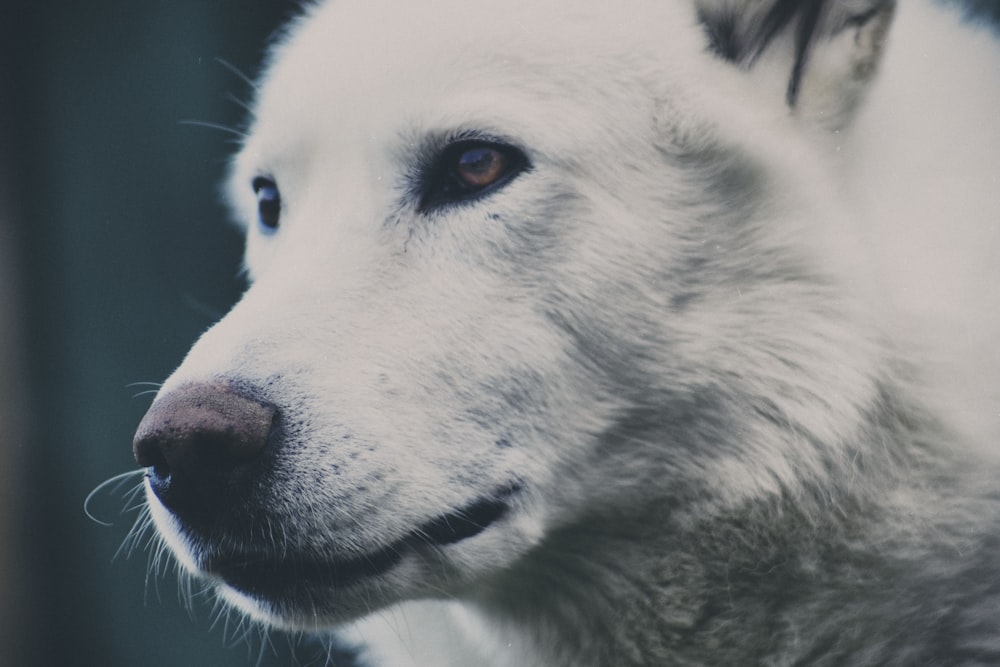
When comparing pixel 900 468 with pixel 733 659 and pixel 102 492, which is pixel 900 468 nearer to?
pixel 733 659

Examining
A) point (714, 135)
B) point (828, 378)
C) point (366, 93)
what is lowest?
point (828, 378)

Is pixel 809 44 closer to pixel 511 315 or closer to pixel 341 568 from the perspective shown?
pixel 511 315

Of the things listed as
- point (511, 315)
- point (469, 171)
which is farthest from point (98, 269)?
point (511, 315)

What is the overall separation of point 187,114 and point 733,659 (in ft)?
7.09

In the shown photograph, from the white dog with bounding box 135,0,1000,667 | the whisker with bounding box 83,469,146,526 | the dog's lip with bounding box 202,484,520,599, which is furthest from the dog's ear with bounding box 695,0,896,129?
the whisker with bounding box 83,469,146,526

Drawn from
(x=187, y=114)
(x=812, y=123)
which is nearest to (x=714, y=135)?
(x=812, y=123)

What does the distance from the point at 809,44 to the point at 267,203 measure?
119 centimetres

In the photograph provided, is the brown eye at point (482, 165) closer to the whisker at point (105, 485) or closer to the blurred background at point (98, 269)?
the whisker at point (105, 485)

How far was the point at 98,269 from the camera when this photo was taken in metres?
2.95

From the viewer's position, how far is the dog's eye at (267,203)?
2.13m

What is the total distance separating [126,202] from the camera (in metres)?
2.99

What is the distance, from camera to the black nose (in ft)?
4.62

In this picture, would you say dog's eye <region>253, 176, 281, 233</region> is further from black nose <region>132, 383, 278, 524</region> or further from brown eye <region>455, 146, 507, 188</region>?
black nose <region>132, 383, 278, 524</region>

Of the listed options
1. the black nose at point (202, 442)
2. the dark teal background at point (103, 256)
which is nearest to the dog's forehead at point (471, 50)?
the black nose at point (202, 442)
